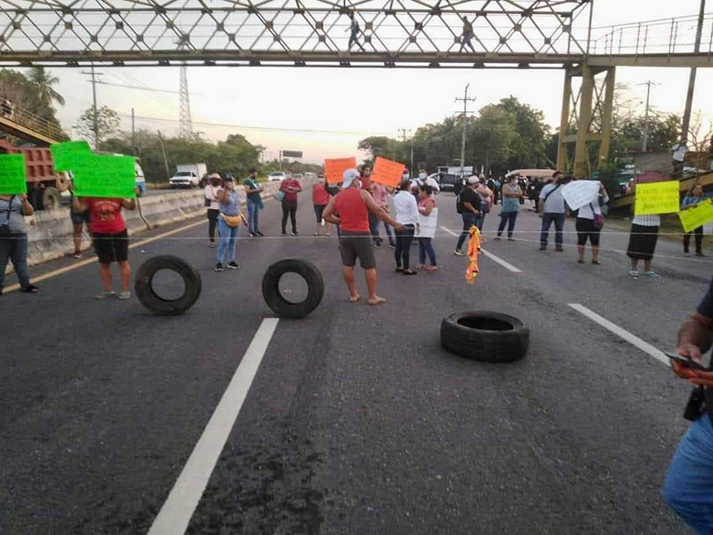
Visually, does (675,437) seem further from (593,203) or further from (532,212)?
(532,212)

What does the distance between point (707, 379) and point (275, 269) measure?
5409 millimetres

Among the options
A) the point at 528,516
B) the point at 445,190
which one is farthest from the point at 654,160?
the point at 445,190

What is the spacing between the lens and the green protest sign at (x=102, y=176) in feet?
A: 23.6

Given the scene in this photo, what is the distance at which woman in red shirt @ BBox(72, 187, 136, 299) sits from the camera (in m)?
7.29

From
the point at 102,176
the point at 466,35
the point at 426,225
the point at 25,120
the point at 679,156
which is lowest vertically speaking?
the point at 426,225

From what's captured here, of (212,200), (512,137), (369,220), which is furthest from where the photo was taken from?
(512,137)

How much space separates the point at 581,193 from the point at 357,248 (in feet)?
18.4

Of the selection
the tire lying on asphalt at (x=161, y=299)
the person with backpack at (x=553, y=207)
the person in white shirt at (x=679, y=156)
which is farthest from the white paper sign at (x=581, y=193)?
the person in white shirt at (x=679, y=156)

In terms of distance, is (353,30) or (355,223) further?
(353,30)

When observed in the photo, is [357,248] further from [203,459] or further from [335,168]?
[335,168]

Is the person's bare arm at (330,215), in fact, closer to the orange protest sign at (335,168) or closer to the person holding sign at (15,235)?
the orange protest sign at (335,168)

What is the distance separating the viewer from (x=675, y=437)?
3619mm

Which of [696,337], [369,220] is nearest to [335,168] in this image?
[369,220]

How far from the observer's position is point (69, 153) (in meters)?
7.45
